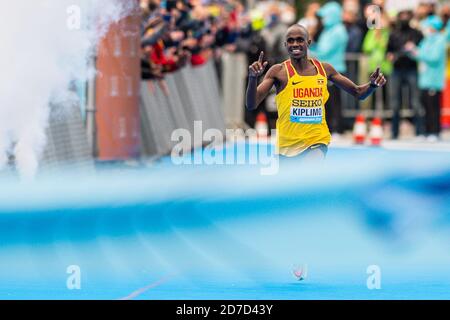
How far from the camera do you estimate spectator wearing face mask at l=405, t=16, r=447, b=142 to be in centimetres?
2659

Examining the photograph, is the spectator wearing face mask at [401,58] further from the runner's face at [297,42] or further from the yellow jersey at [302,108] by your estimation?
the runner's face at [297,42]

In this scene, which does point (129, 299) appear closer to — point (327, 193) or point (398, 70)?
point (327, 193)

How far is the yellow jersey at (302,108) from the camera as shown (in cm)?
1167

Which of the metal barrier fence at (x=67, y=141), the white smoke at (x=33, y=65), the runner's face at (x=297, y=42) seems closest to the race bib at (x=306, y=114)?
the runner's face at (x=297, y=42)

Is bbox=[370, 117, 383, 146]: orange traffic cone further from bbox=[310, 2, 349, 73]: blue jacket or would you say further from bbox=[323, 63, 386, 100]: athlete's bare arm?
bbox=[323, 63, 386, 100]: athlete's bare arm

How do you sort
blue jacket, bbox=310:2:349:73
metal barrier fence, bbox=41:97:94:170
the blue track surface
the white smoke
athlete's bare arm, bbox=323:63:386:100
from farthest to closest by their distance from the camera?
blue jacket, bbox=310:2:349:73 → metal barrier fence, bbox=41:97:94:170 → the white smoke → athlete's bare arm, bbox=323:63:386:100 → the blue track surface

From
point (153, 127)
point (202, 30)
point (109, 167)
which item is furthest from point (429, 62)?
point (109, 167)

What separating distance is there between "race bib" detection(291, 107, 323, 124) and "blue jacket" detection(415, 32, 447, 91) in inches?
595

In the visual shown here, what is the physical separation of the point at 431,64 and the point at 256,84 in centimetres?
1593

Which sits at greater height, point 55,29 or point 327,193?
point 55,29

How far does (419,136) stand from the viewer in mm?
28531

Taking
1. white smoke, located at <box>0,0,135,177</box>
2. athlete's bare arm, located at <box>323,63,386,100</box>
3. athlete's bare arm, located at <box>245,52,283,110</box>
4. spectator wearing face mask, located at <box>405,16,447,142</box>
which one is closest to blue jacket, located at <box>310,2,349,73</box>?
spectator wearing face mask, located at <box>405,16,447,142</box>
